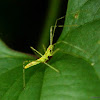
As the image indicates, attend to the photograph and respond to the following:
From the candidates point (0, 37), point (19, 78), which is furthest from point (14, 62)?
point (0, 37)

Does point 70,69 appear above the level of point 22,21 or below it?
above

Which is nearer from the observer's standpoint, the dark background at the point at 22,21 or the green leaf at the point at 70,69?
the green leaf at the point at 70,69

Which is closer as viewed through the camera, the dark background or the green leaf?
the green leaf

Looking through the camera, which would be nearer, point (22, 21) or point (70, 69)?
point (70, 69)
